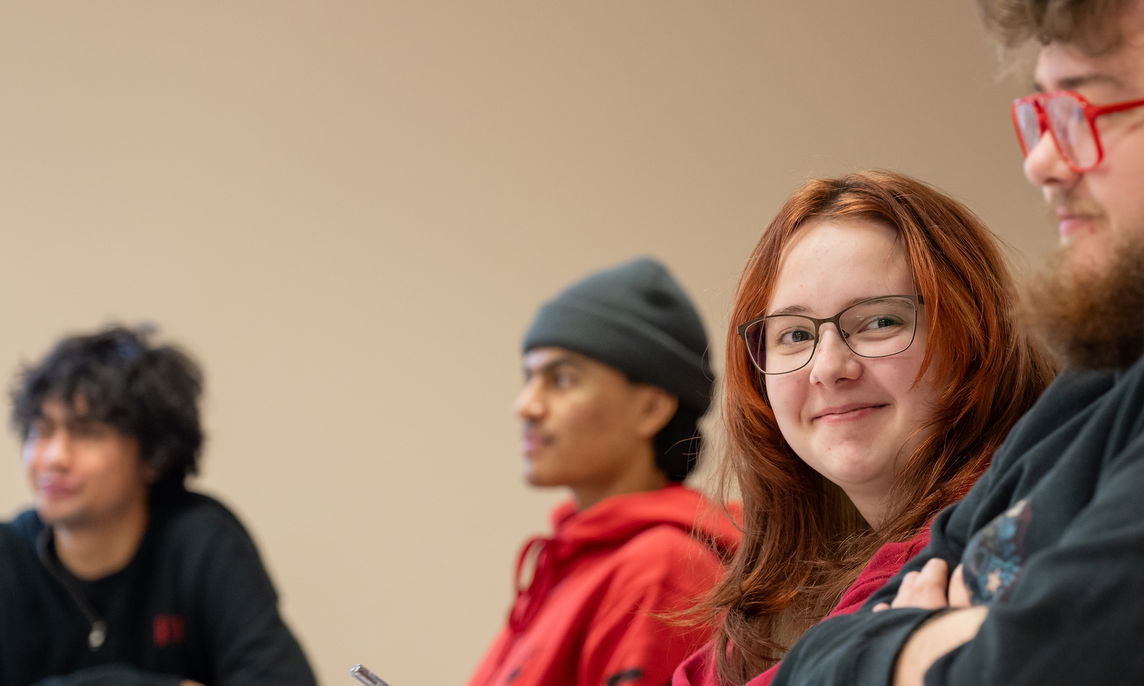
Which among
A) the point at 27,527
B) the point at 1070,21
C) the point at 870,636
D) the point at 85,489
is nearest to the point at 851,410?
the point at 870,636

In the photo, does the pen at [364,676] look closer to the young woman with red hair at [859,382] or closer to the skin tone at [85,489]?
the young woman with red hair at [859,382]

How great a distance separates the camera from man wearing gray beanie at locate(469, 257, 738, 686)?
7.67 feet

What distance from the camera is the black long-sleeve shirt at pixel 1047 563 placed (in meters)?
0.76

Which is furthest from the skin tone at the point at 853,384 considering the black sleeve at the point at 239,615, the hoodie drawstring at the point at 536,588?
the black sleeve at the point at 239,615

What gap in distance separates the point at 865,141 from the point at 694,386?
167 centimetres

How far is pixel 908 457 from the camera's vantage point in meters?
1.36

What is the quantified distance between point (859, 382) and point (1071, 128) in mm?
503

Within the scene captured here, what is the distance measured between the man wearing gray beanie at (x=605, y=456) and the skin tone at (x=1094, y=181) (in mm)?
1410

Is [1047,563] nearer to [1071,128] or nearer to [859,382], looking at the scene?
[1071,128]

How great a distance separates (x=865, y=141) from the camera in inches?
164

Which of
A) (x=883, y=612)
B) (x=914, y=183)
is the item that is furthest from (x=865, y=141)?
(x=883, y=612)

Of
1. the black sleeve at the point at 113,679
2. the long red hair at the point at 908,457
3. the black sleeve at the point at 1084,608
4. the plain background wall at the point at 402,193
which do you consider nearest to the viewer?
the black sleeve at the point at 1084,608

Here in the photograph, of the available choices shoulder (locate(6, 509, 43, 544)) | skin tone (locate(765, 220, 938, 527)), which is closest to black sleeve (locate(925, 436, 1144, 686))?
skin tone (locate(765, 220, 938, 527))

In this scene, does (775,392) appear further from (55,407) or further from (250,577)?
(55,407)
